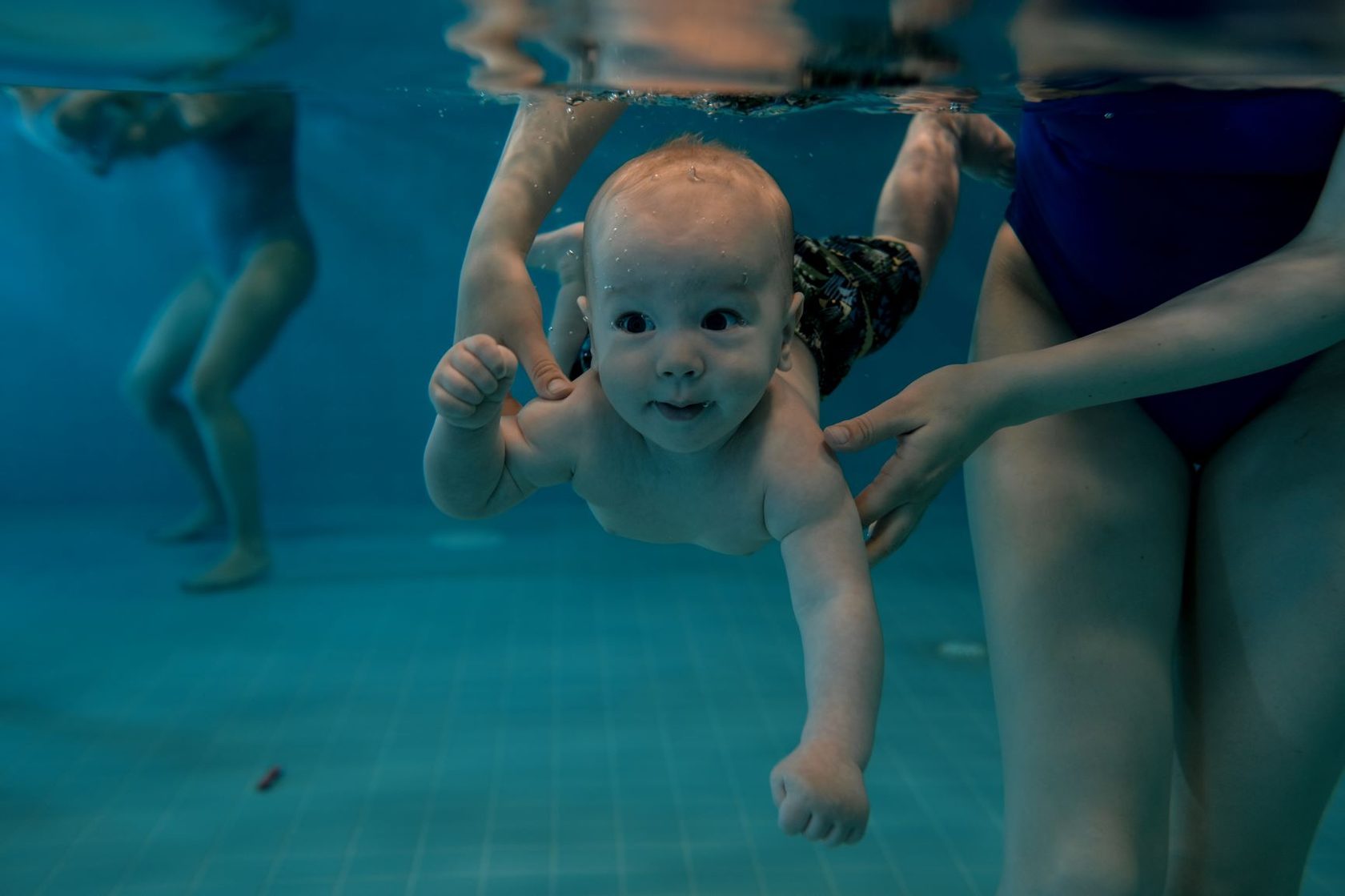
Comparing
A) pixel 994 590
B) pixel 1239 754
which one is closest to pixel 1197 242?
pixel 994 590

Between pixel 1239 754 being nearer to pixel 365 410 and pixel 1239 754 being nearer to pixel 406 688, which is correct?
pixel 406 688

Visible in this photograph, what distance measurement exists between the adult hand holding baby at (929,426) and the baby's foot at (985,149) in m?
1.77

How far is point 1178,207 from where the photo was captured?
2.50 meters

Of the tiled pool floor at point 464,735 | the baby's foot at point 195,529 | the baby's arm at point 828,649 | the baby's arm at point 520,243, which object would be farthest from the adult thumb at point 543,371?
the baby's foot at point 195,529

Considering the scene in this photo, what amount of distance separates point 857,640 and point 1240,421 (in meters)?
1.16

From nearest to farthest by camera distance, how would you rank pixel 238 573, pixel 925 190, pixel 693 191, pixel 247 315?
pixel 693 191 → pixel 925 190 → pixel 247 315 → pixel 238 573

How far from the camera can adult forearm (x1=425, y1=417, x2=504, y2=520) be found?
208 cm

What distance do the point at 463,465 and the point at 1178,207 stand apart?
1729 millimetres

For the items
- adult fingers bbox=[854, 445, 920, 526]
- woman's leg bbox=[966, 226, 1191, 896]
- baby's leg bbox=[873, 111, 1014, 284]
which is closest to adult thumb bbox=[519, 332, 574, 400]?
adult fingers bbox=[854, 445, 920, 526]

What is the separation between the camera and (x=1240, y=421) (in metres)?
2.46

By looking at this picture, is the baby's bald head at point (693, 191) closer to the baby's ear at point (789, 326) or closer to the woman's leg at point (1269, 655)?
the baby's ear at point (789, 326)

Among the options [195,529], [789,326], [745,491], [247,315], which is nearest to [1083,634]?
[745,491]

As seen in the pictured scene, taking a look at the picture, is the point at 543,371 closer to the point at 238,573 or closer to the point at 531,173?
the point at 531,173

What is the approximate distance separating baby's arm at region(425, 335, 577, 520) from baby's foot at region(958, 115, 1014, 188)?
205 cm
